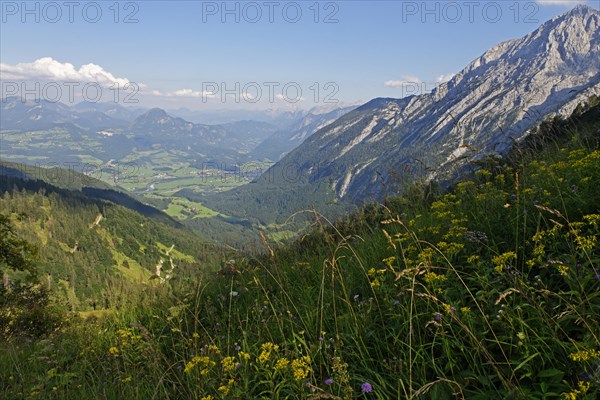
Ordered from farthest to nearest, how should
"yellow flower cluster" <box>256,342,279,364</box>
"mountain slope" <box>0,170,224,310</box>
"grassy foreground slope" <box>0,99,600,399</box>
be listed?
"mountain slope" <box>0,170,224,310</box>
"yellow flower cluster" <box>256,342,279,364</box>
"grassy foreground slope" <box>0,99,600,399</box>

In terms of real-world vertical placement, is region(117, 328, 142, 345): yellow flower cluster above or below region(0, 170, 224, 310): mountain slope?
above

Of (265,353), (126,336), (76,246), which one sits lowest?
(76,246)

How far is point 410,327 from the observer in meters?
2.46

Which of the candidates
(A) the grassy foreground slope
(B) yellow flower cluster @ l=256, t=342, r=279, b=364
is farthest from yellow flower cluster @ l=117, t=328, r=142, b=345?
(B) yellow flower cluster @ l=256, t=342, r=279, b=364

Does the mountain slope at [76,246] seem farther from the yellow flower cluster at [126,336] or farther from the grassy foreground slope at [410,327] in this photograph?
the grassy foreground slope at [410,327]

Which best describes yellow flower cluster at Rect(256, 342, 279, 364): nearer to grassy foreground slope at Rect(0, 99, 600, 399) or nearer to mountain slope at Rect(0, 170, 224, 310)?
grassy foreground slope at Rect(0, 99, 600, 399)

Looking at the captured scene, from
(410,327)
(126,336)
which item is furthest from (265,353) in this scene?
(126,336)

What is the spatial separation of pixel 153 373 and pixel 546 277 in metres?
4.23

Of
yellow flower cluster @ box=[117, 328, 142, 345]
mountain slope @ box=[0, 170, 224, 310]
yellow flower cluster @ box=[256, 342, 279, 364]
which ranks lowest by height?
mountain slope @ box=[0, 170, 224, 310]

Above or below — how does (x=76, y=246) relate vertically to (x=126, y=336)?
below

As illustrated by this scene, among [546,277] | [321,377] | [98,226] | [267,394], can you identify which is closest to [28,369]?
[267,394]

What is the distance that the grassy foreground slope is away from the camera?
269 centimetres

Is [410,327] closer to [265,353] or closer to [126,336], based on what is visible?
[265,353]

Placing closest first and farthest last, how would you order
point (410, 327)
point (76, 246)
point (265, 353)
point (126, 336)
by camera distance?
1. point (410, 327)
2. point (265, 353)
3. point (126, 336)
4. point (76, 246)
